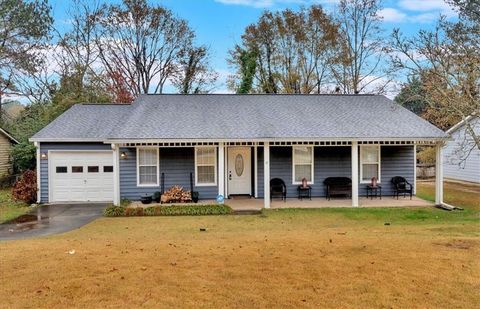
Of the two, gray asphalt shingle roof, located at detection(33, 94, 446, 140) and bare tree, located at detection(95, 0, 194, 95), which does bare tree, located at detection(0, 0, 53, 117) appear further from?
gray asphalt shingle roof, located at detection(33, 94, 446, 140)

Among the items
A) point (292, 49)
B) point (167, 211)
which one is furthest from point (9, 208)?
point (292, 49)

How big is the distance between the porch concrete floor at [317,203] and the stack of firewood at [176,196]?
50 centimetres

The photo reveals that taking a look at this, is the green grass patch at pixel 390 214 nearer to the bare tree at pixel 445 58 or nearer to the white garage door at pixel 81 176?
the bare tree at pixel 445 58

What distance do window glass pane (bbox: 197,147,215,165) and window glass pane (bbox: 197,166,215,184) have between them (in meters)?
0.21

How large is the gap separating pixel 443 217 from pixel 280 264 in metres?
8.87

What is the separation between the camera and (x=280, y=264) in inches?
224

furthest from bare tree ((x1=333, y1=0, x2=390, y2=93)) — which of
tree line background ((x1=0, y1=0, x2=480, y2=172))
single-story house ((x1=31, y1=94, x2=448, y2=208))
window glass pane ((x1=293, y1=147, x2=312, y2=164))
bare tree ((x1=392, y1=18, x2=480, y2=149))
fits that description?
bare tree ((x1=392, y1=18, x2=480, y2=149))

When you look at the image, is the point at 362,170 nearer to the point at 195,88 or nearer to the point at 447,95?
the point at 447,95

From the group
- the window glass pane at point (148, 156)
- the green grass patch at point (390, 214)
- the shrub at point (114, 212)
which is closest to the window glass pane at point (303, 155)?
the green grass patch at point (390, 214)

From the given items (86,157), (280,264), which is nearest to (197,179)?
(86,157)

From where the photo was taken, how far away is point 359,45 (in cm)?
3064

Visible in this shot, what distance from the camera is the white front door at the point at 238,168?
16.4m

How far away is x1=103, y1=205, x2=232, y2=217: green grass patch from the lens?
12938 millimetres

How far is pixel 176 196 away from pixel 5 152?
15.8 metres
